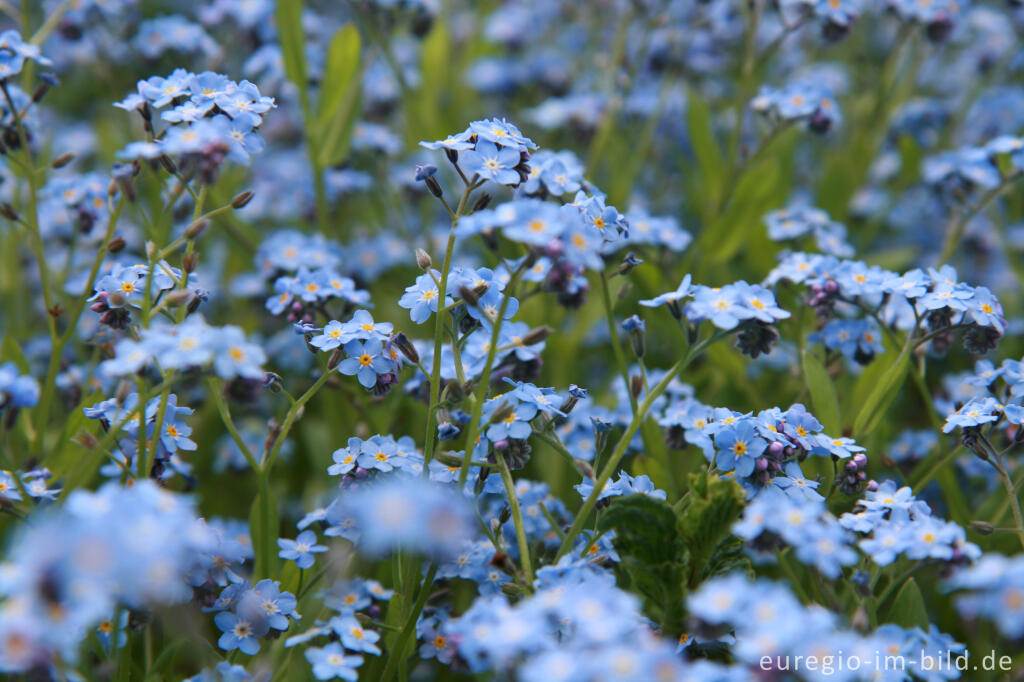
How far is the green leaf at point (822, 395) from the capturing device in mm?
2518

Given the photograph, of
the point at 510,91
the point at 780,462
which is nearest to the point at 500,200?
the point at 510,91

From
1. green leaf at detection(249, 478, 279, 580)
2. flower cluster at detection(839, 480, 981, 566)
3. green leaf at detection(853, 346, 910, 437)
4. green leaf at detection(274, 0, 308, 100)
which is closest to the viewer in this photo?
flower cluster at detection(839, 480, 981, 566)

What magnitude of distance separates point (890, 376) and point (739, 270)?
1.58 meters

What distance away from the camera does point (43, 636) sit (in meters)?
1.27

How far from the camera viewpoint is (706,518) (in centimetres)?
193

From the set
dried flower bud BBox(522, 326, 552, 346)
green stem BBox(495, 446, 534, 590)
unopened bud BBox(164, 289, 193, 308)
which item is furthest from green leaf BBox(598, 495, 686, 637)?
unopened bud BBox(164, 289, 193, 308)

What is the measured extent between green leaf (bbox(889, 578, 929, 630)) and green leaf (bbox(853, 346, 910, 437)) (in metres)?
0.46

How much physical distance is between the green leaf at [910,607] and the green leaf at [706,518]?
55 centimetres

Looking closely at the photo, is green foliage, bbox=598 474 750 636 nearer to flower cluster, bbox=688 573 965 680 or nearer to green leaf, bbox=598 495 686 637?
green leaf, bbox=598 495 686 637

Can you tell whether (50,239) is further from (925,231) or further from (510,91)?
(925,231)

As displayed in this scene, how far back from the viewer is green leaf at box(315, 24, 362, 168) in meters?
3.57

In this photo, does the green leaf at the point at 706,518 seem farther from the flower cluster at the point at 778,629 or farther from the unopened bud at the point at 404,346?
the unopened bud at the point at 404,346

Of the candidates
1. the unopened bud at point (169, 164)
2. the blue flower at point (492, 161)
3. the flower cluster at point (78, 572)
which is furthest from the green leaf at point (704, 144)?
the flower cluster at point (78, 572)

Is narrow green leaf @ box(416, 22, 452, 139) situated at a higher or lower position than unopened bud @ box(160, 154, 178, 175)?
higher
